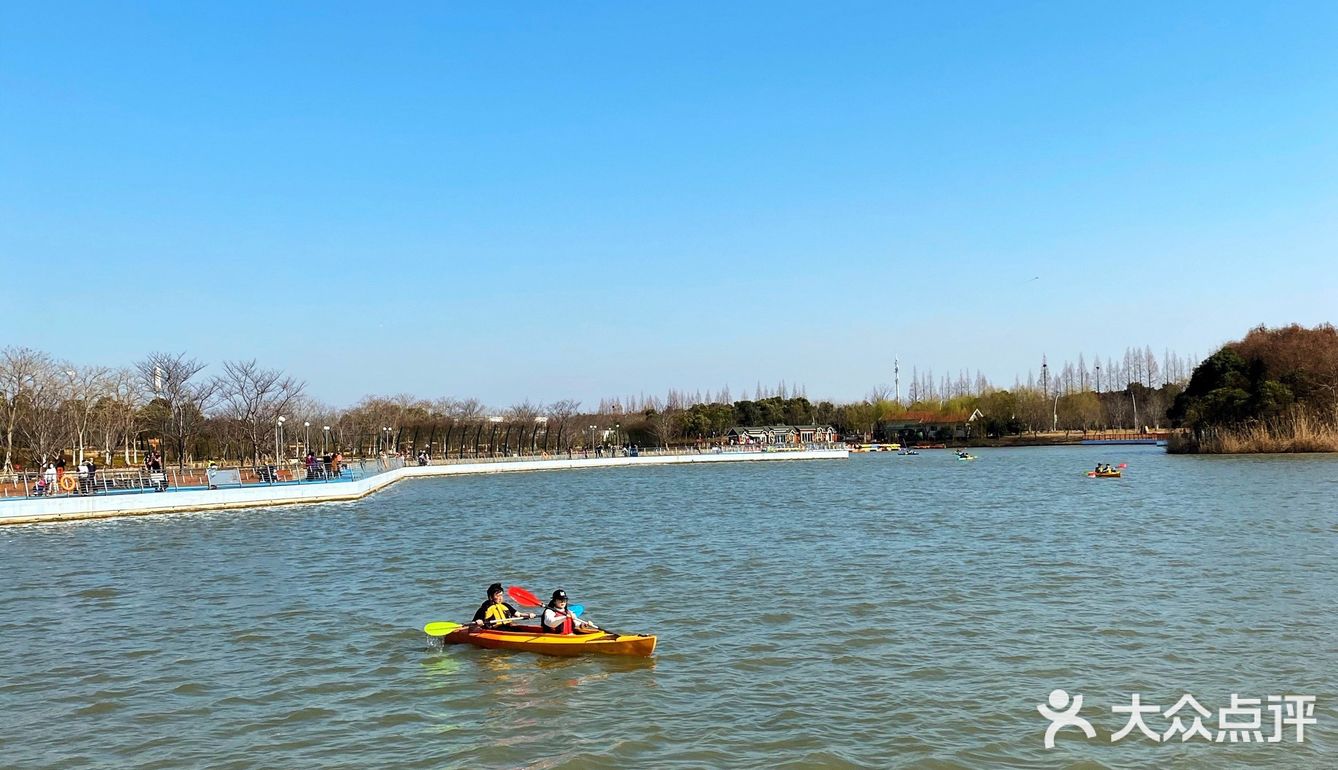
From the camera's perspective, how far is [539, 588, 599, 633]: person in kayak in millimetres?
13703

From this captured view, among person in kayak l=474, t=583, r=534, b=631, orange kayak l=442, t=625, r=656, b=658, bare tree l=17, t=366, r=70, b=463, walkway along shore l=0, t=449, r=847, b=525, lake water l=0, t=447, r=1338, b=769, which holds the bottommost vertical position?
lake water l=0, t=447, r=1338, b=769

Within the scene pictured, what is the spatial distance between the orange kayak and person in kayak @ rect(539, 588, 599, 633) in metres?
0.10

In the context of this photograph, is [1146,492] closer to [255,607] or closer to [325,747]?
[255,607]

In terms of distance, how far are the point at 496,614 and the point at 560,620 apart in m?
1.32

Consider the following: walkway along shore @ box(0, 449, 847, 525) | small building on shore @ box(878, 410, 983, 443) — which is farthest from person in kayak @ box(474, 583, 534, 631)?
small building on shore @ box(878, 410, 983, 443)

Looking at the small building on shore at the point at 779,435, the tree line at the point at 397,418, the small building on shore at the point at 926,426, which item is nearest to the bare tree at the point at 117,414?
the tree line at the point at 397,418

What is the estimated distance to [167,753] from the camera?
32.9 feet

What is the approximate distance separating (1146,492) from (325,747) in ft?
137

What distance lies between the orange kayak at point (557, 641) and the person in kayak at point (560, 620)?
0.32 feet

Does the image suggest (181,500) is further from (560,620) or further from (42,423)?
(560,620)

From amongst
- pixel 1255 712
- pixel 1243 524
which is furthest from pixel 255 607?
pixel 1243 524

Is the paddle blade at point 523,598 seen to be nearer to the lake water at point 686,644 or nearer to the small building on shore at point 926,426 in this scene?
the lake water at point 686,644

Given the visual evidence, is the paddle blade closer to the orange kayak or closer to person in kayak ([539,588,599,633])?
the orange kayak

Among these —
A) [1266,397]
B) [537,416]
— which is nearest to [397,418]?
[537,416]
